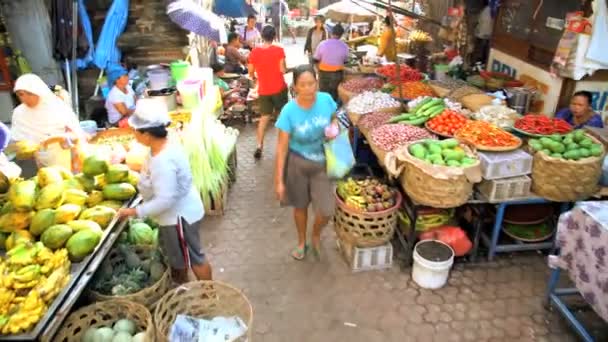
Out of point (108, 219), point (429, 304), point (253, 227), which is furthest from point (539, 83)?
point (108, 219)

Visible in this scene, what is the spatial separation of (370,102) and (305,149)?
8.23 feet

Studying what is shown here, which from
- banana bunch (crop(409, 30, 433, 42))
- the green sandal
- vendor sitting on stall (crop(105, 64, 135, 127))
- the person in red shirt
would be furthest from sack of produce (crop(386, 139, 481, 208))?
banana bunch (crop(409, 30, 433, 42))

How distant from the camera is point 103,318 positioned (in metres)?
2.67

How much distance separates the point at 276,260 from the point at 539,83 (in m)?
4.57

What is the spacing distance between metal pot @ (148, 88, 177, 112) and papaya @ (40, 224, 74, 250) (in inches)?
121

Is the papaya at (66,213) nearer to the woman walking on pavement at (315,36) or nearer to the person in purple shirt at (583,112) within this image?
the person in purple shirt at (583,112)

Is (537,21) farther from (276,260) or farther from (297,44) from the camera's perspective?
(297,44)

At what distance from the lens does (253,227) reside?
4.88 meters

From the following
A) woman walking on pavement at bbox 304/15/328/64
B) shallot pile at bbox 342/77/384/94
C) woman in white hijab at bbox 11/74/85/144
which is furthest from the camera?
woman walking on pavement at bbox 304/15/328/64

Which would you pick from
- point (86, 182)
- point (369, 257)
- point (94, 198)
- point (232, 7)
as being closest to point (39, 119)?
point (86, 182)

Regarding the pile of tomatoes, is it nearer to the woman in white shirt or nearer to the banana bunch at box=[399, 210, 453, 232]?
the banana bunch at box=[399, 210, 453, 232]

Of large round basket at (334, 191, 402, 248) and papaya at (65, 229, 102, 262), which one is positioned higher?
papaya at (65, 229, 102, 262)

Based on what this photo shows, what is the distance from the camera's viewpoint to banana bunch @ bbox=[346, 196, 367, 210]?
392 cm

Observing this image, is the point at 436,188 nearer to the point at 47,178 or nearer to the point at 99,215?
the point at 99,215
